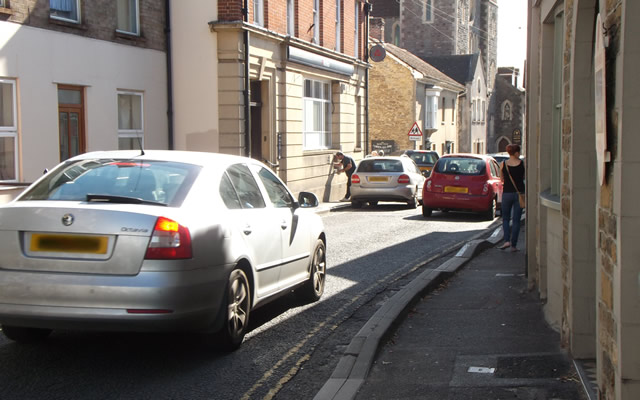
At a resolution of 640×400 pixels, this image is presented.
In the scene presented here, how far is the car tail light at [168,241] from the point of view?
224 inches

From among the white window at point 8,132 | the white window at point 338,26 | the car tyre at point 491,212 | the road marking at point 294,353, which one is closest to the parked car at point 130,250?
the road marking at point 294,353

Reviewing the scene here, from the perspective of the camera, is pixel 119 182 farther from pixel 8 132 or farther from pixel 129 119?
pixel 129 119

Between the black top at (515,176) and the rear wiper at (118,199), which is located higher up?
the rear wiper at (118,199)

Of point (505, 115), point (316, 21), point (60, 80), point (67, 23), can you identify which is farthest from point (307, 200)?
point (505, 115)

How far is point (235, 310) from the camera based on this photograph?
648 cm

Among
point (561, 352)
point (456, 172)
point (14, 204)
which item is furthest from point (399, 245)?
Answer: point (14, 204)

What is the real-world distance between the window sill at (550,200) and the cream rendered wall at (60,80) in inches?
419

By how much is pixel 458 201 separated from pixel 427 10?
5314 centimetres

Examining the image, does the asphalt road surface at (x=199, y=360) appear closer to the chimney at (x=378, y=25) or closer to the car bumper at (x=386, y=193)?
the car bumper at (x=386, y=193)

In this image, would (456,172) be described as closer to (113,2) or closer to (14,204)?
(113,2)

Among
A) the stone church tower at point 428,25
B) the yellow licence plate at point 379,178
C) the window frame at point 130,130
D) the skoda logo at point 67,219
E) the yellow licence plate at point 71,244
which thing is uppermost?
the stone church tower at point 428,25

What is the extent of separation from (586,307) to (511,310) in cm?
240

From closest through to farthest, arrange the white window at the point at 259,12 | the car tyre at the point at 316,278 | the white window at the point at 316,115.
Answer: the car tyre at the point at 316,278, the white window at the point at 259,12, the white window at the point at 316,115

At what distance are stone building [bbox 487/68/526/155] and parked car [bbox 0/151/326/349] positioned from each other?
236 ft
